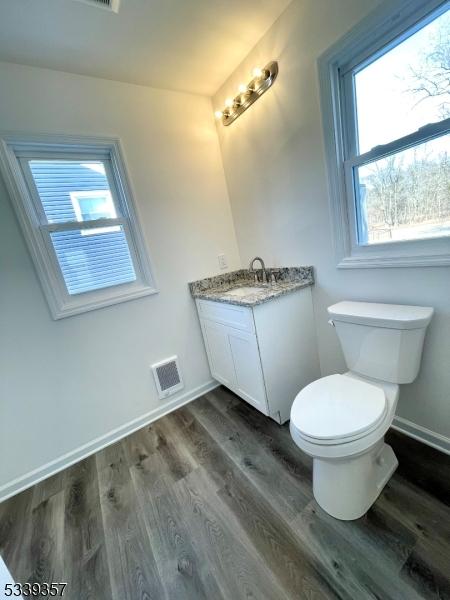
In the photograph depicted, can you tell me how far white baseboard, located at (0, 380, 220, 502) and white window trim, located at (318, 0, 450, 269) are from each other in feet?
5.18

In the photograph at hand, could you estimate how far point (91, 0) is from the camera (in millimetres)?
1146

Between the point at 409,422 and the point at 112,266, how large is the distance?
2.11m

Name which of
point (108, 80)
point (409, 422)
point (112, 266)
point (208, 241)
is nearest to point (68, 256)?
point (112, 266)

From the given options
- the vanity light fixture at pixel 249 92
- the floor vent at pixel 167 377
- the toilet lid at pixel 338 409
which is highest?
the vanity light fixture at pixel 249 92

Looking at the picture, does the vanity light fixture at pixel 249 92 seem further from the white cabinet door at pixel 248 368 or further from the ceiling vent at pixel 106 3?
the white cabinet door at pixel 248 368

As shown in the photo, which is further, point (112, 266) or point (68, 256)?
point (112, 266)

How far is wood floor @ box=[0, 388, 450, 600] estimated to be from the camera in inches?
35.9

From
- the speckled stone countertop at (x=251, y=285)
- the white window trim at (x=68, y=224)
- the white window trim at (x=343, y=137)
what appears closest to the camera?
the white window trim at (x=343, y=137)

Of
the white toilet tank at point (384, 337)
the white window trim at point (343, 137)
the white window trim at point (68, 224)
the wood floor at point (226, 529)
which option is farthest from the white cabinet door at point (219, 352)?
the white window trim at point (343, 137)

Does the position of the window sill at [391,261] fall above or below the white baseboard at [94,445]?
above

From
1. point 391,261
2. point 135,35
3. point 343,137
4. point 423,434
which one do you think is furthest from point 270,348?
point 135,35

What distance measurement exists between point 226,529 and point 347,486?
571mm

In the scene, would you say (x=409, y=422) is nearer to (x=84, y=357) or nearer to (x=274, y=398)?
(x=274, y=398)

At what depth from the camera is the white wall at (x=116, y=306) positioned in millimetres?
1463
